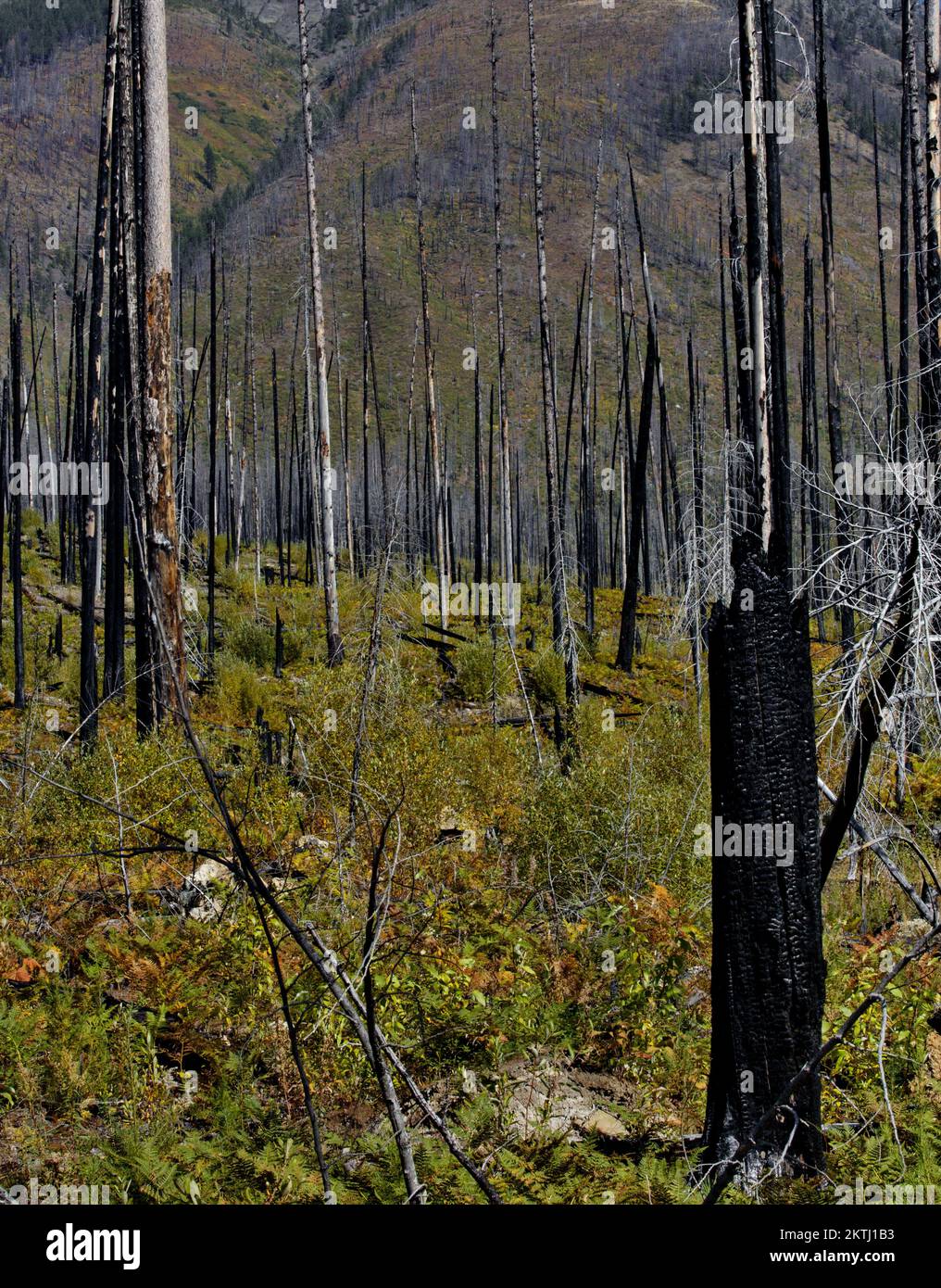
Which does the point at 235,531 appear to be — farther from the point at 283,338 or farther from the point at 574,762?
the point at 283,338

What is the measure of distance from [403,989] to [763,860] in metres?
2.28

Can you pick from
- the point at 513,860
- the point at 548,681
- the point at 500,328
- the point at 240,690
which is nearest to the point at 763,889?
the point at 513,860

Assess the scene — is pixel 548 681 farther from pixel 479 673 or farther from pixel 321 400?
pixel 321 400

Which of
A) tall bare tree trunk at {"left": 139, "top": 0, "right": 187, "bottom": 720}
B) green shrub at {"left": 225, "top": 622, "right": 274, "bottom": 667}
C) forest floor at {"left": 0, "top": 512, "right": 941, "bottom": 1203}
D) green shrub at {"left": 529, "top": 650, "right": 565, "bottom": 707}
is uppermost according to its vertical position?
tall bare tree trunk at {"left": 139, "top": 0, "right": 187, "bottom": 720}

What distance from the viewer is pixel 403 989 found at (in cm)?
494

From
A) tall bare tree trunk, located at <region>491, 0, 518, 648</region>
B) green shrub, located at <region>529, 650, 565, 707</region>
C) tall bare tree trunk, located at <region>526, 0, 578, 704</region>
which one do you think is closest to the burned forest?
tall bare tree trunk, located at <region>526, 0, 578, 704</region>

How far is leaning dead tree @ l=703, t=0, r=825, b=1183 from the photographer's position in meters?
3.30

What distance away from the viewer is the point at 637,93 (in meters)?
154

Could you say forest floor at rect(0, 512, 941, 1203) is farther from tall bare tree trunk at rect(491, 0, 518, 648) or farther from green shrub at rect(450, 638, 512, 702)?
tall bare tree trunk at rect(491, 0, 518, 648)

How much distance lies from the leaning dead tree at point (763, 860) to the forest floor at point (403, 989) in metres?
0.25

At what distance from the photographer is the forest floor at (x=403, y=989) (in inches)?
147

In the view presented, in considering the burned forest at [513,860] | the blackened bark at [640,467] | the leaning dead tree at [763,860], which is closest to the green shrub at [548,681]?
the burned forest at [513,860]

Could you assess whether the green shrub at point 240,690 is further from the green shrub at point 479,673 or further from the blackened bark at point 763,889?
the blackened bark at point 763,889

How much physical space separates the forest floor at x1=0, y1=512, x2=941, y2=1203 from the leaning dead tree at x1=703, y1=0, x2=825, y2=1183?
0.25 meters
